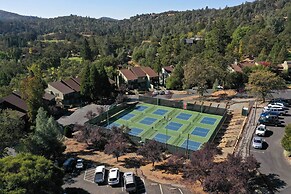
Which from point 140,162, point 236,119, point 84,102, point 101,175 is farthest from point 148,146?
point 84,102

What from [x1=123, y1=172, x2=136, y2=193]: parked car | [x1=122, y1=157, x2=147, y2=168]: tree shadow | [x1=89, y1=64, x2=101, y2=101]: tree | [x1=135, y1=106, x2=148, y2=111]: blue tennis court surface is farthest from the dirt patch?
[x1=89, y1=64, x2=101, y2=101]: tree

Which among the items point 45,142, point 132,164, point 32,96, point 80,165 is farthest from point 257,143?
point 32,96

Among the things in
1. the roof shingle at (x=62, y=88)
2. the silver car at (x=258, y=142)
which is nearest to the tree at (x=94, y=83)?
the roof shingle at (x=62, y=88)

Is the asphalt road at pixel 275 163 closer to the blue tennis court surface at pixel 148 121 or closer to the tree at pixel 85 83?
the blue tennis court surface at pixel 148 121

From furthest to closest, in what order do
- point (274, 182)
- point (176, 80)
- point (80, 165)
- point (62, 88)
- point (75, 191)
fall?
point (176, 80) → point (62, 88) → point (80, 165) → point (274, 182) → point (75, 191)

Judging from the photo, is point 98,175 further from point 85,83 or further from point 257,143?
point 85,83

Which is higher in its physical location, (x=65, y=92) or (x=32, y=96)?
(x=32, y=96)

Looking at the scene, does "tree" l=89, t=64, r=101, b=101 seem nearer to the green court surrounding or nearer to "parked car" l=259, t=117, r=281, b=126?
the green court surrounding

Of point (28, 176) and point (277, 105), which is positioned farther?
point (277, 105)
